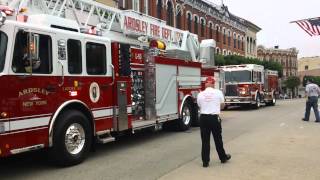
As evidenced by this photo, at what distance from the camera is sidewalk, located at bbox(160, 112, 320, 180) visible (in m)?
7.98

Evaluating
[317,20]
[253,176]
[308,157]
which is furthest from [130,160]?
[317,20]

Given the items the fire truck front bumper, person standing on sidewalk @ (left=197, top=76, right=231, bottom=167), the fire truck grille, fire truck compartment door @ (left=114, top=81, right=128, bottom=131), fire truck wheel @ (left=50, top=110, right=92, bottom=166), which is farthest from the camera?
the fire truck grille

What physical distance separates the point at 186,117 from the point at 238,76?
1212 centimetres

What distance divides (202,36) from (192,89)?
117 ft

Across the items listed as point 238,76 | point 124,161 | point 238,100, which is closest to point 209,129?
point 124,161

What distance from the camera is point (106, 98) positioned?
9.94m

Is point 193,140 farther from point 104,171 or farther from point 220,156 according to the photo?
point 104,171

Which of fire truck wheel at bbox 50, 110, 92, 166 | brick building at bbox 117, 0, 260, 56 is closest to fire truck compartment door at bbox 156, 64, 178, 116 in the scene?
fire truck wheel at bbox 50, 110, 92, 166

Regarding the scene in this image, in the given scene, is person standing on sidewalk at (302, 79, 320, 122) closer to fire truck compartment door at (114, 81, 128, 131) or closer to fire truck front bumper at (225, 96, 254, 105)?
fire truck front bumper at (225, 96, 254, 105)

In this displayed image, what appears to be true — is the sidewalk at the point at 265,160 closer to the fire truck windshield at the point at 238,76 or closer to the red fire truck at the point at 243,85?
the red fire truck at the point at 243,85

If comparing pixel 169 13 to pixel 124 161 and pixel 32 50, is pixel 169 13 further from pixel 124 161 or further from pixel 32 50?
pixel 32 50

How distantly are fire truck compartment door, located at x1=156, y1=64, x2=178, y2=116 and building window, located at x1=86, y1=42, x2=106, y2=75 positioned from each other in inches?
104

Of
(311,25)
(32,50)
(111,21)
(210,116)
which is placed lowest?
(210,116)

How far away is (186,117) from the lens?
579 inches
